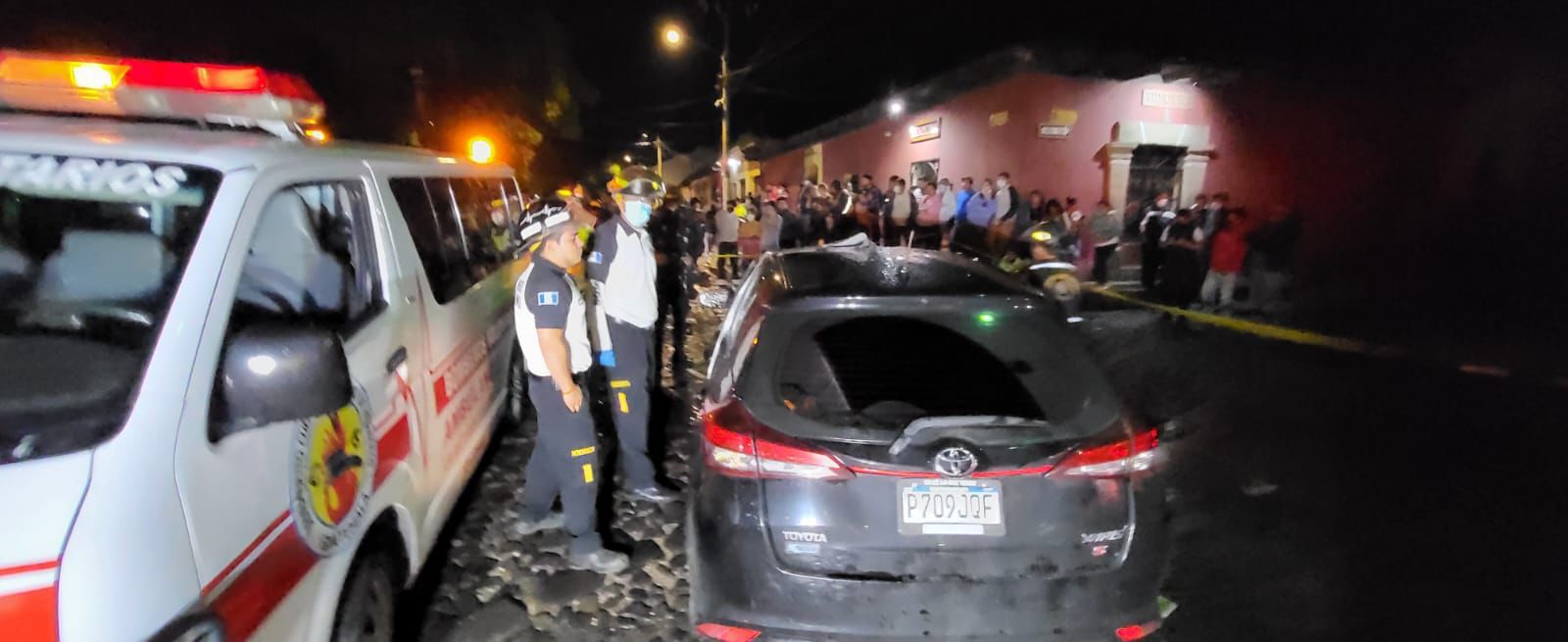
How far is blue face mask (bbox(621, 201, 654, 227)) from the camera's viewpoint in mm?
4598

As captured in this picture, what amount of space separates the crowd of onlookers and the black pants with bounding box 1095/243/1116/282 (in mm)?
14

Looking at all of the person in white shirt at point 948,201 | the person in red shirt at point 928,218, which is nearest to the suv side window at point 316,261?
the person in red shirt at point 928,218

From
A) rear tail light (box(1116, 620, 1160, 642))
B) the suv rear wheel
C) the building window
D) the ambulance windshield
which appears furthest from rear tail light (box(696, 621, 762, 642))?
the building window

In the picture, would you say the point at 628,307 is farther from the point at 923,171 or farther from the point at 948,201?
the point at 923,171

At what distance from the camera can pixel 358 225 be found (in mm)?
3150

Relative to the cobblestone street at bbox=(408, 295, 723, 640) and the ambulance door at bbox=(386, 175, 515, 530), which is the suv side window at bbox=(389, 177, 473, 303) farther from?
the cobblestone street at bbox=(408, 295, 723, 640)

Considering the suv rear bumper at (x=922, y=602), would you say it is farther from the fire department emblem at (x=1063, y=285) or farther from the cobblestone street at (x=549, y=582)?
the fire department emblem at (x=1063, y=285)

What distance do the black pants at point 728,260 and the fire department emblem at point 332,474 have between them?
1323 cm

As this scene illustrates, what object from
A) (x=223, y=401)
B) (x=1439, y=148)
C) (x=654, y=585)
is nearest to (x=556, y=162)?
(x=1439, y=148)

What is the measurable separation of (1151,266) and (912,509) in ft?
35.4

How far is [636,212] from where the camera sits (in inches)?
181

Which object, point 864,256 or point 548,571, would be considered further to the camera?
point 548,571

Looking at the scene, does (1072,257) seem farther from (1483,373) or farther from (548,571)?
(548,571)

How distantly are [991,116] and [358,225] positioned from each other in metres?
14.7
